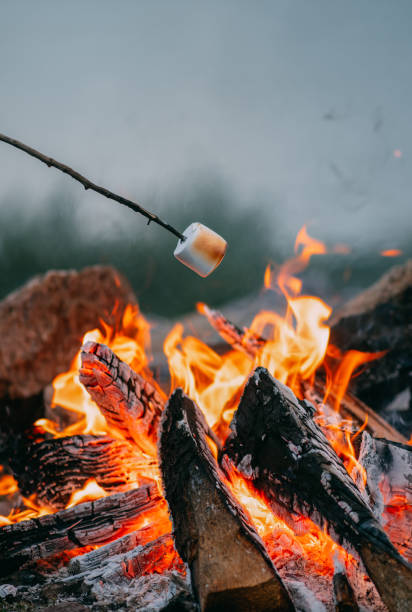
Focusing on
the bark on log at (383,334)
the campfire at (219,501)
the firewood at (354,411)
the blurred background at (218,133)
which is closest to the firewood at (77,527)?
the campfire at (219,501)

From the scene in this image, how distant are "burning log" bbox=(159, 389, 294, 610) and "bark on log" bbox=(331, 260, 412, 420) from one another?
1.76 meters

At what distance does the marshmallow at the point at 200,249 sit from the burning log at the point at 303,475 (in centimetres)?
47

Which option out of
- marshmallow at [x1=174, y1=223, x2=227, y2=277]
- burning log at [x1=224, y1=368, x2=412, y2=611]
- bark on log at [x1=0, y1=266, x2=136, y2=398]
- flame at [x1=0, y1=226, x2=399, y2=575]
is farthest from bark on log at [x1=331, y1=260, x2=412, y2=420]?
bark on log at [x1=0, y1=266, x2=136, y2=398]

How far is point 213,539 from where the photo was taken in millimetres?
1039

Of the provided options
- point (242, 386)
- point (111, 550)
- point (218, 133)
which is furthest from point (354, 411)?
point (218, 133)

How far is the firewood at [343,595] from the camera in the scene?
0.96m

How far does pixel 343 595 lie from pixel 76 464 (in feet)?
4.24

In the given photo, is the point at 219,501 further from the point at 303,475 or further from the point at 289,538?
the point at 289,538

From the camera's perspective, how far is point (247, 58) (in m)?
3.84

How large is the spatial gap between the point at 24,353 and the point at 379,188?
3899 mm

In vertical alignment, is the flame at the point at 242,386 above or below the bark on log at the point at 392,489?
above

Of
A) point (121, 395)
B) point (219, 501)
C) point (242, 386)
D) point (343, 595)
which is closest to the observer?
point (343, 595)

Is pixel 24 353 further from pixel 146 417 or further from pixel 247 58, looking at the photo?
pixel 247 58

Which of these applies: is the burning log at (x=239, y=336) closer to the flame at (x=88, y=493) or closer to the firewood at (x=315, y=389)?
the firewood at (x=315, y=389)
